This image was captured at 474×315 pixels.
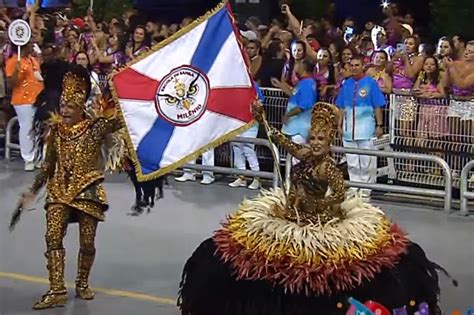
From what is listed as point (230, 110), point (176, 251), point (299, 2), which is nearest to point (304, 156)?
point (230, 110)

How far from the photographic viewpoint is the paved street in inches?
326

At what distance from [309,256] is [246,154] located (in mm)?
6426

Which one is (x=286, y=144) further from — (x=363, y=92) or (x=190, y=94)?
(x=363, y=92)

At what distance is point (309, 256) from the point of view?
244 inches

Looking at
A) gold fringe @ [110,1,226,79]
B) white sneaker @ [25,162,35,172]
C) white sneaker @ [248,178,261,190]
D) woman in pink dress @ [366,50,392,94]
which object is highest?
gold fringe @ [110,1,226,79]

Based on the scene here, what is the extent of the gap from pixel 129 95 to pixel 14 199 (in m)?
4.80

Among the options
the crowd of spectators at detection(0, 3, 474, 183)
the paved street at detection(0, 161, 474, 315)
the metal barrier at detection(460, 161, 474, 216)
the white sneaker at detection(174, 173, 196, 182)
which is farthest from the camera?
the white sneaker at detection(174, 173, 196, 182)

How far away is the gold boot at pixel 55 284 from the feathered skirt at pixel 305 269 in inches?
63.0

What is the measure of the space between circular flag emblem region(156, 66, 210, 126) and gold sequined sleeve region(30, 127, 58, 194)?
864 mm

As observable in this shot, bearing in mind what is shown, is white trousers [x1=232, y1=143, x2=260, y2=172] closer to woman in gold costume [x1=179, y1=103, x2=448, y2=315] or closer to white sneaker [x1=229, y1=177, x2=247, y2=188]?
white sneaker [x1=229, y1=177, x2=247, y2=188]

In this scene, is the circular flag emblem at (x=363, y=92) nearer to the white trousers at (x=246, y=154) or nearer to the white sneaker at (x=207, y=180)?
the white trousers at (x=246, y=154)

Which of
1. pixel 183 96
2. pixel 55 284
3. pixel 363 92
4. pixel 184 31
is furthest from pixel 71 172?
pixel 363 92

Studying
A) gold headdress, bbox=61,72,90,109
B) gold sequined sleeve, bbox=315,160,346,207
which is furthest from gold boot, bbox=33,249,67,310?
gold sequined sleeve, bbox=315,160,346,207

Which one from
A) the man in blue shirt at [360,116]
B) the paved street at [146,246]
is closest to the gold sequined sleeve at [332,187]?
the paved street at [146,246]
